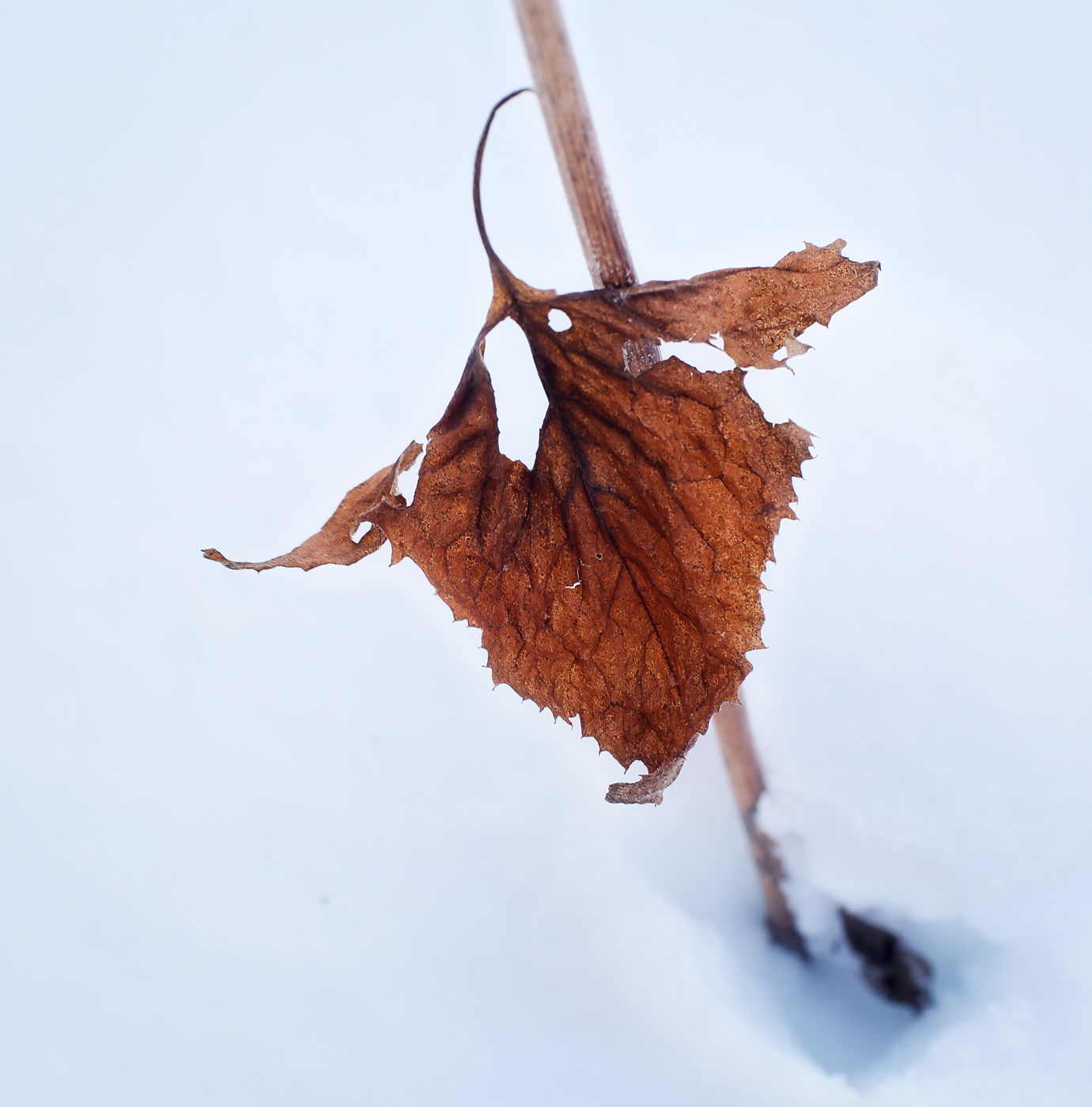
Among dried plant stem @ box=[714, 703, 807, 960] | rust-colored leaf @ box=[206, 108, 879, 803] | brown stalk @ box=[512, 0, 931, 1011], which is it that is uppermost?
brown stalk @ box=[512, 0, 931, 1011]

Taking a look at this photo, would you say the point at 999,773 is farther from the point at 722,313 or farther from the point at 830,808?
the point at 722,313

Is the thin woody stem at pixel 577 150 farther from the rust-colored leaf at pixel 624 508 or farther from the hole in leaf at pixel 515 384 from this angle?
the hole in leaf at pixel 515 384

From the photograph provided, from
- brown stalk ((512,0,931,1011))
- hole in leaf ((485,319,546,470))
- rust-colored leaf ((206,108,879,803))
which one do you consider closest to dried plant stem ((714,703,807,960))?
brown stalk ((512,0,931,1011))

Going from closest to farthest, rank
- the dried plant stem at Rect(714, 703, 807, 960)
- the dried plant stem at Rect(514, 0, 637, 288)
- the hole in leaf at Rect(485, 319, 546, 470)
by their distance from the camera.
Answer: the dried plant stem at Rect(514, 0, 637, 288), the dried plant stem at Rect(714, 703, 807, 960), the hole in leaf at Rect(485, 319, 546, 470)

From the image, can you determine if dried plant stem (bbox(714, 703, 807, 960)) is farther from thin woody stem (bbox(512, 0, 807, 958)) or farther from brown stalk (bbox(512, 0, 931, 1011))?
thin woody stem (bbox(512, 0, 807, 958))

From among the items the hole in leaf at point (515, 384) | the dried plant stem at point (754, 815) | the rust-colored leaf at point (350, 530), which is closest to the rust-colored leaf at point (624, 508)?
the rust-colored leaf at point (350, 530)

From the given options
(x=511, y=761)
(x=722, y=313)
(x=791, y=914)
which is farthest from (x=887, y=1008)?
(x=722, y=313)

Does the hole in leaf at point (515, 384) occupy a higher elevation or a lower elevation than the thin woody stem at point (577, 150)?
lower

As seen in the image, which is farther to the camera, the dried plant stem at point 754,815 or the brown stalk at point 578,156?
the dried plant stem at point 754,815
